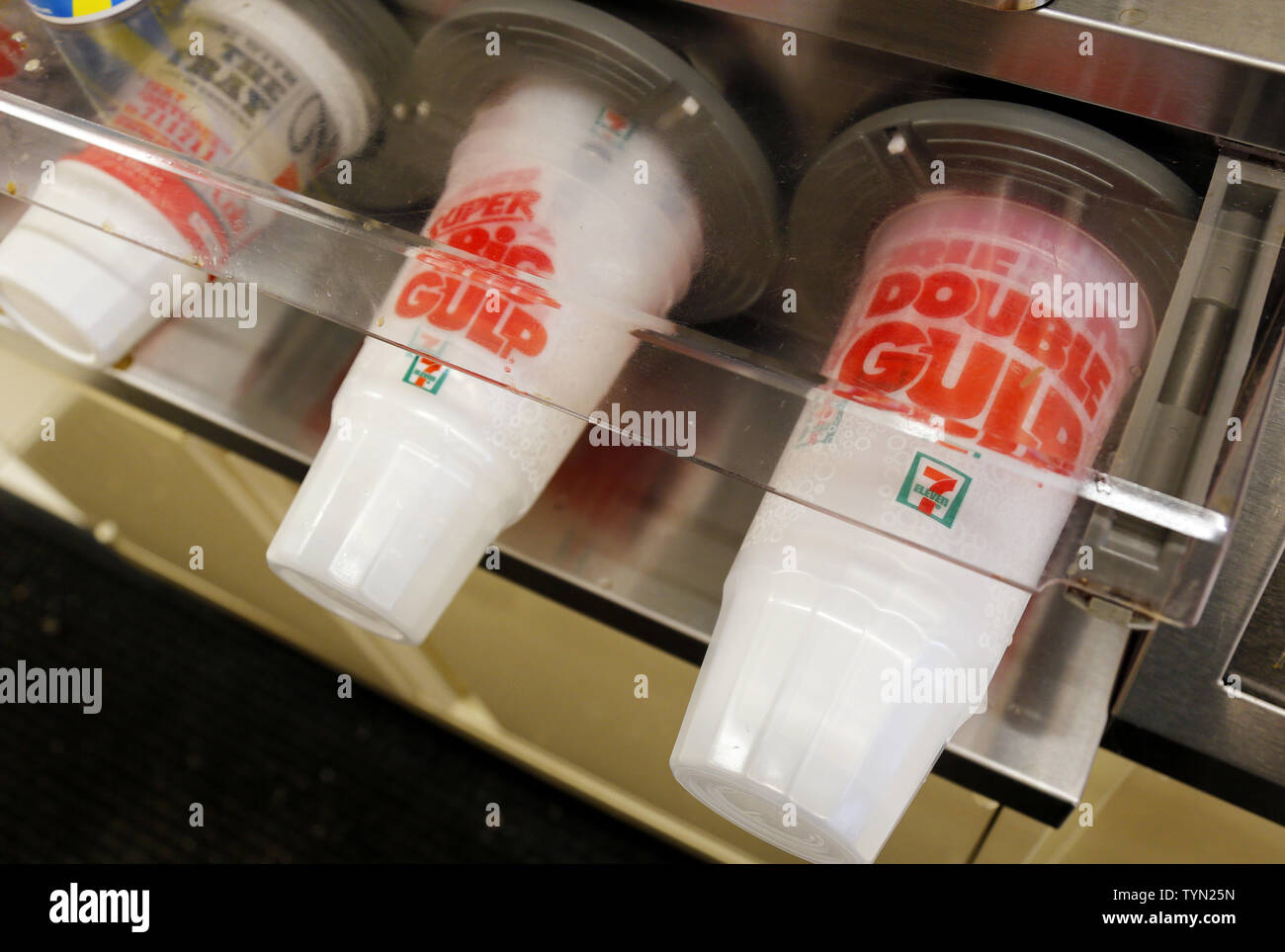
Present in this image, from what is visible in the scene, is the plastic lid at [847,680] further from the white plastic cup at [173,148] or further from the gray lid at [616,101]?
the white plastic cup at [173,148]

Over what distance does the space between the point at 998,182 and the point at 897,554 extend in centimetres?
17

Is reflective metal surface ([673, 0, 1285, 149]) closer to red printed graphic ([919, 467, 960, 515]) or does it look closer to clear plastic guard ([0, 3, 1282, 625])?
clear plastic guard ([0, 3, 1282, 625])

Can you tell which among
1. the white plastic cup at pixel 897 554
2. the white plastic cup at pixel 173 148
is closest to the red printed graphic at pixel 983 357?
the white plastic cup at pixel 897 554

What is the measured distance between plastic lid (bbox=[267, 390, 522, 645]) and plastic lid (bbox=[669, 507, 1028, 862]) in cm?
13

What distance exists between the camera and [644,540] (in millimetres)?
578

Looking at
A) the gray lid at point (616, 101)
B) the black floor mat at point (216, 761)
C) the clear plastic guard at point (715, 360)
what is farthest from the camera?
the black floor mat at point (216, 761)

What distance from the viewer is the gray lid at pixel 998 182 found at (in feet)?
1.34

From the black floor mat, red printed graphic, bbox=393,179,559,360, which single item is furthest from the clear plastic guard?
the black floor mat

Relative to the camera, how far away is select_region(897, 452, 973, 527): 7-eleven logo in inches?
13.9

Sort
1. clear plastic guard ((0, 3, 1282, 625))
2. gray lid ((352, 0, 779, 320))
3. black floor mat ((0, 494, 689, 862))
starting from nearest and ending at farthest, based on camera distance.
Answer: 1. clear plastic guard ((0, 3, 1282, 625))
2. gray lid ((352, 0, 779, 320))
3. black floor mat ((0, 494, 689, 862))

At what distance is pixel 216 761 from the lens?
1.20 meters

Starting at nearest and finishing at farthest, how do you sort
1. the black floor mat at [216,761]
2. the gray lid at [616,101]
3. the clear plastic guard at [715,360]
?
1. the clear plastic guard at [715,360]
2. the gray lid at [616,101]
3. the black floor mat at [216,761]

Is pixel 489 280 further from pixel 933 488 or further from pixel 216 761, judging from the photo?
pixel 216 761
